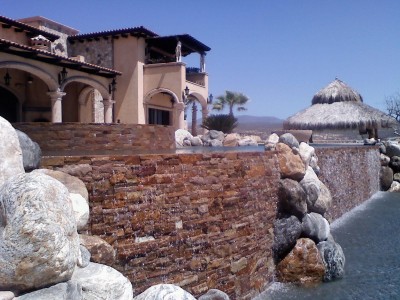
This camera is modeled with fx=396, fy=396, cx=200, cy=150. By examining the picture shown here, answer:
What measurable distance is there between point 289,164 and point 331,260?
195 centimetres

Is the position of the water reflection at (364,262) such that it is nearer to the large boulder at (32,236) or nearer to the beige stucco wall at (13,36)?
the large boulder at (32,236)

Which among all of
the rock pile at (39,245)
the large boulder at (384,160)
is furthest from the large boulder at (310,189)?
the large boulder at (384,160)

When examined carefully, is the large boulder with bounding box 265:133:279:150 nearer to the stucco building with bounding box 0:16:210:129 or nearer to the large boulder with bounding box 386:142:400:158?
the stucco building with bounding box 0:16:210:129

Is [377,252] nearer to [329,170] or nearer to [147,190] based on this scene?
[329,170]

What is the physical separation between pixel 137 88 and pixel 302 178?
543 inches

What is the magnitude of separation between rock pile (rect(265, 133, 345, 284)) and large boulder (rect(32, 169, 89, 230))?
13.1 feet

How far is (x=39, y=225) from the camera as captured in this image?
3041 mm

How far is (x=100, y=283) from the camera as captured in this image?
3.63 m

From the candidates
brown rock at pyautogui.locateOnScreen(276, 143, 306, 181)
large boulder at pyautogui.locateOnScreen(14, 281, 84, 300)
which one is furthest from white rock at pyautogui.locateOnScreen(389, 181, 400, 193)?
large boulder at pyautogui.locateOnScreen(14, 281, 84, 300)

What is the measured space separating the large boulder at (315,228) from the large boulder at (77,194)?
14.5 feet

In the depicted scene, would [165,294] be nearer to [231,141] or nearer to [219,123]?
[231,141]

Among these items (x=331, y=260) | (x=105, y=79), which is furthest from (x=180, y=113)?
(x=331, y=260)

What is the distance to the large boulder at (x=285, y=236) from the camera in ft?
23.7

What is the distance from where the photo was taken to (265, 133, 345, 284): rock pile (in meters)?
6.96
